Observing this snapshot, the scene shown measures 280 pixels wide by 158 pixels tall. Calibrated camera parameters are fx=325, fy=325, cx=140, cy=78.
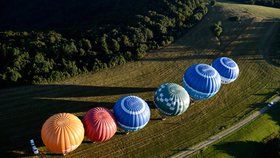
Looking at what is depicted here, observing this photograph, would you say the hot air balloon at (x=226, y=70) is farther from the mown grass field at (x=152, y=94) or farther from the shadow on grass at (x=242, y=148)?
the shadow on grass at (x=242, y=148)

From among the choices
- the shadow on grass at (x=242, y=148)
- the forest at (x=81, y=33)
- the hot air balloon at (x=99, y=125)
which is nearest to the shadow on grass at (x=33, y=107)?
the forest at (x=81, y=33)

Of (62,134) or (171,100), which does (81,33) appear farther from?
(62,134)

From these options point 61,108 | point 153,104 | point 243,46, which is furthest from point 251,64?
point 61,108

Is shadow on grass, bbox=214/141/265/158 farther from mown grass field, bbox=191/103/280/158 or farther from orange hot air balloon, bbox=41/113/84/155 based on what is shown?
orange hot air balloon, bbox=41/113/84/155

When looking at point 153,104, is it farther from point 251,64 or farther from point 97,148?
point 251,64

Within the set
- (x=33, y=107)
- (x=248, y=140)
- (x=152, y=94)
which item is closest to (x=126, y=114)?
(x=152, y=94)

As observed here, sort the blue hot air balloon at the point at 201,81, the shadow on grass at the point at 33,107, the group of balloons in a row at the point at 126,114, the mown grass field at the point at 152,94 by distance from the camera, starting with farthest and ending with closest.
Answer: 1. the blue hot air balloon at the point at 201,81
2. the mown grass field at the point at 152,94
3. the shadow on grass at the point at 33,107
4. the group of balloons in a row at the point at 126,114

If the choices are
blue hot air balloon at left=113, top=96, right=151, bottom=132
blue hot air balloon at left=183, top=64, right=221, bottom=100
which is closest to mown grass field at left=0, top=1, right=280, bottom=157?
blue hot air balloon at left=113, top=96, right=151, bottom=132

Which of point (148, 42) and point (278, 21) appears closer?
point (148, 42)
